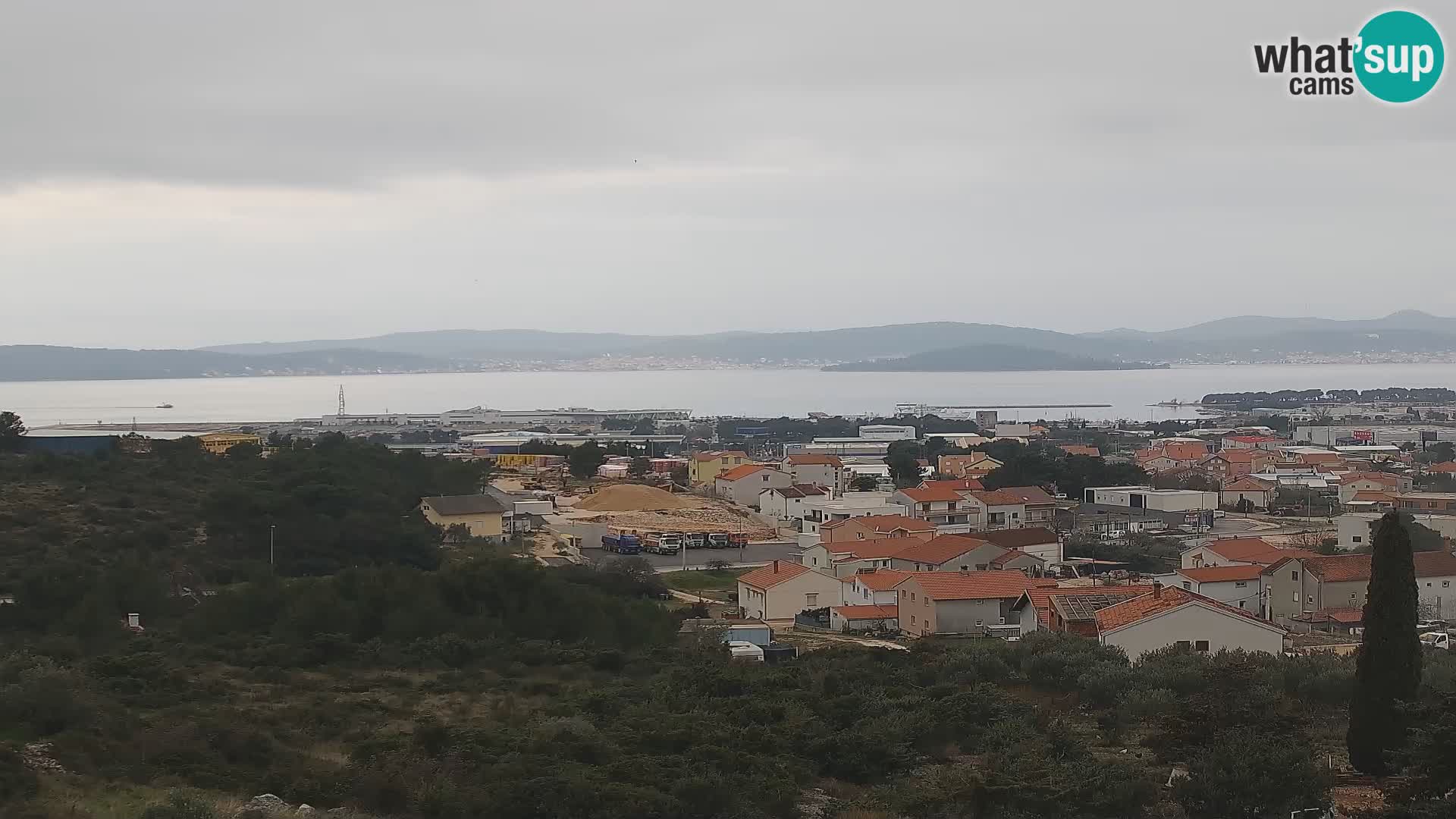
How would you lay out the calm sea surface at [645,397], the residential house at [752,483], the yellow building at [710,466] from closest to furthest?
the residential house at [752,483] → the yellow building at [710,466] → the calm sea surface at [645,397]

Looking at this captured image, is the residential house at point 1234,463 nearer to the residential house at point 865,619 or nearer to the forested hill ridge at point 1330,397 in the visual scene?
the residential house at point 865,619

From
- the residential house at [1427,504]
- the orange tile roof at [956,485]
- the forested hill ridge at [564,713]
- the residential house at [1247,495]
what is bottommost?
the residential house at [1247,495]

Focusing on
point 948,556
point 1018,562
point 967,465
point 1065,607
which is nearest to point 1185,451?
point 967,465

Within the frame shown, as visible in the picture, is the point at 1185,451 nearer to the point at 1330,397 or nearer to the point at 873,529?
the point at 873,529

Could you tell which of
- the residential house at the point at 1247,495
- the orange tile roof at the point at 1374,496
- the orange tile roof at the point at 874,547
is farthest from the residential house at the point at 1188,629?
the residential house at the point at 1247,495

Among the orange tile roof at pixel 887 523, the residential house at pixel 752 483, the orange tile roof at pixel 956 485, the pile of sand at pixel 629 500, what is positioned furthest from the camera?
the residential house at pixel 752 483

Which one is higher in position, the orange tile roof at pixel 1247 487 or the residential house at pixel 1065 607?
the residential house at pixel 1065 607
